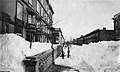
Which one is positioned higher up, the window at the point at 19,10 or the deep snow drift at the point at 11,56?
the window at the point at 19,10

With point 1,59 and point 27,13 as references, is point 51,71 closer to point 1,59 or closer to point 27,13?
point 1,59

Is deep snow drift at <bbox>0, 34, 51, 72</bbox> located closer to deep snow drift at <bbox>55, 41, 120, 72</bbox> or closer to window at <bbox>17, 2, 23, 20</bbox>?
deep snow drift at <bbox>55, 41, 120, 72</bbox>

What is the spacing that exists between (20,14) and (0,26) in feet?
17.6

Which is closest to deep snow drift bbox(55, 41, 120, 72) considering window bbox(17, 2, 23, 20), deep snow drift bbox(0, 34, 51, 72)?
deep snow drift bbox(0, 34, 51, 72)

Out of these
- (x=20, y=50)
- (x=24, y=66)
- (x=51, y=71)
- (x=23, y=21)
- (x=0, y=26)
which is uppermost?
(x=23, y=21)

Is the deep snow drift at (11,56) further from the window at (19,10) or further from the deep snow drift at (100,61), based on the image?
the window at (19,10)

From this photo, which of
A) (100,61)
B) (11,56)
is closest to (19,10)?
(11,56)

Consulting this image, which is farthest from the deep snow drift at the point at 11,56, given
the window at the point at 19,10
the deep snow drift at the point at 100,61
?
the window at the point at 19,10

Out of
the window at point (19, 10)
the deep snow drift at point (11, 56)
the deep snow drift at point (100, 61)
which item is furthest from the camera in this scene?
the window at point (19, 10)

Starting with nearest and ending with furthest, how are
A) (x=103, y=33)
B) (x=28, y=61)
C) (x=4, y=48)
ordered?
(x=28, y=61), (x=4, y=48), (x=103, y=33)

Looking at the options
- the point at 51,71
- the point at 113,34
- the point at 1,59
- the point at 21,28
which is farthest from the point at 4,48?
the point at 113,34

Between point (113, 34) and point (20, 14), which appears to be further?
point (113, 34)

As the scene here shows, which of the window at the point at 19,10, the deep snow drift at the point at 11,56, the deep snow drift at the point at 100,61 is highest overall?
the window at the point at 19,10

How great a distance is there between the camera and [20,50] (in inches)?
277
